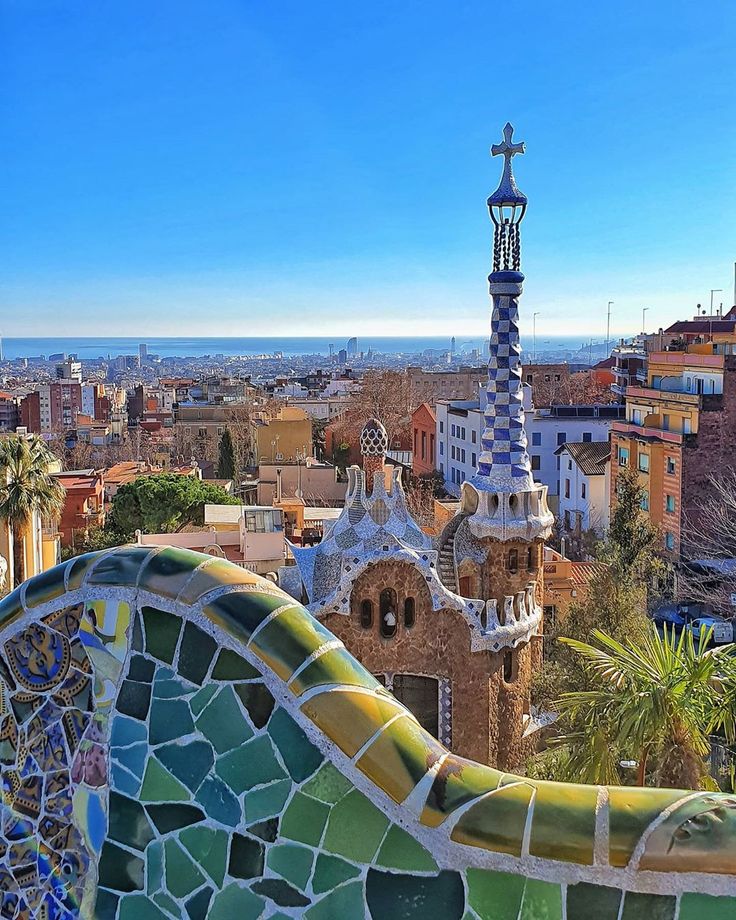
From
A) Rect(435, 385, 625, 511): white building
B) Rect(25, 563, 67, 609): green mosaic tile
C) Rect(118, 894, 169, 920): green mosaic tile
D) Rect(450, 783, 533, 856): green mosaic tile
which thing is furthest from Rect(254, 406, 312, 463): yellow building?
Rect(450, 783, 533, 856): green mosaic tile

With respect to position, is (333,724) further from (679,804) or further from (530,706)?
(530,706)

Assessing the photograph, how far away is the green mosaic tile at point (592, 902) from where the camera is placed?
82.7 inches

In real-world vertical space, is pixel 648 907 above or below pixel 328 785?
below

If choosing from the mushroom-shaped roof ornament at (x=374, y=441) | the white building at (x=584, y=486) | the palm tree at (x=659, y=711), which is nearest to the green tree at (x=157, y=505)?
the white building at (x=584, y=486)

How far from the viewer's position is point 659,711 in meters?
6.08

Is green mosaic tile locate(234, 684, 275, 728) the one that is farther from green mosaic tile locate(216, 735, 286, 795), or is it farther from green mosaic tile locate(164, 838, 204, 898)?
green mosaic tile locate(164, 838, 204, 898)

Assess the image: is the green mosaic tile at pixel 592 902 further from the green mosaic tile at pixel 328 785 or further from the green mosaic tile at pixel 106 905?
the green mosaic tile at pixel 106 905

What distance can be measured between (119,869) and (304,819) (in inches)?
23.6

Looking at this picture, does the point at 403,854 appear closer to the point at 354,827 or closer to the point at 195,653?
the point at 354,827

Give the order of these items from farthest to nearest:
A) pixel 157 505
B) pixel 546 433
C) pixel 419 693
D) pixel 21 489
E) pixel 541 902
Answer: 1. pixel 546 433
2. pixel 157 505
3. pixel 21 489
4. pixel 419 693
5. pixel 541 902

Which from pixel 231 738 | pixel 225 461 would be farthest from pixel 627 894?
pixel 225 461

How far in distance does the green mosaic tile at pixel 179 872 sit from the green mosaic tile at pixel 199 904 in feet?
0.07

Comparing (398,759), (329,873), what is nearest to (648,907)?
(398,759)

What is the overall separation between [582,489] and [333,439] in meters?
19.1
